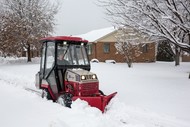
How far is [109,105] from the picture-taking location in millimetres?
9008

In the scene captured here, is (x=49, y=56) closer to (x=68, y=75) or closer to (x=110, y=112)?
(x=68, y=75)

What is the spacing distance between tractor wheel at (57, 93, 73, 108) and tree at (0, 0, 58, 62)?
932 inches

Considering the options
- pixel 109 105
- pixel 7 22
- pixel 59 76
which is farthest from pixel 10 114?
pixel 7 22

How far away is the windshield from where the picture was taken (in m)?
9.35

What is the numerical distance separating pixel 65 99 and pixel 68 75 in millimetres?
895

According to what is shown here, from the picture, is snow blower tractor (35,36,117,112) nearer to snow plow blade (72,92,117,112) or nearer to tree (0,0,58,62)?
snow plow blade (72,92,117,112)

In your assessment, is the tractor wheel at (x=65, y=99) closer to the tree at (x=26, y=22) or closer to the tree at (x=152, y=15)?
the tree at (x=152, y=15)

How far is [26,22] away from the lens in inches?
1297

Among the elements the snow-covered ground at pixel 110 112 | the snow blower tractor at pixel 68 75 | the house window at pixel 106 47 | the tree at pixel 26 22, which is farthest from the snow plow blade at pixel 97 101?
the house window at pixel 106 47

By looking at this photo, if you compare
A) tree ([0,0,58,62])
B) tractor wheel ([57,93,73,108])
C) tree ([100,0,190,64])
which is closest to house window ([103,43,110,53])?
tree ([0,0,58,62])

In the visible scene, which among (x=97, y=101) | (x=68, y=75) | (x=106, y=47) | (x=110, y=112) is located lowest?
(x=110, y=112)

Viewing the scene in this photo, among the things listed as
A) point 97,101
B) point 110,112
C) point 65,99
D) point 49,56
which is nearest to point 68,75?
point 65,99

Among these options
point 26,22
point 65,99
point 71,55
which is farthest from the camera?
point 26,22

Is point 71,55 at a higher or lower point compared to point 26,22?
lower
